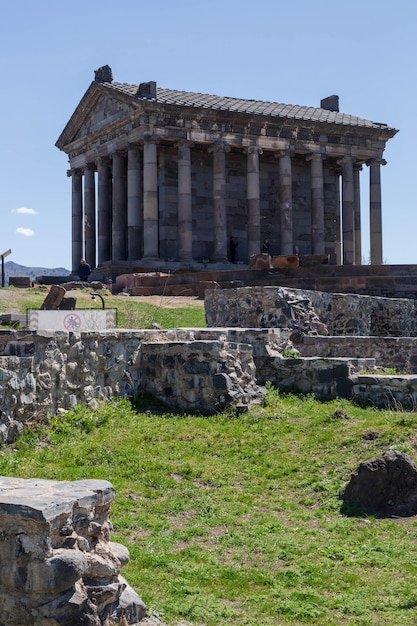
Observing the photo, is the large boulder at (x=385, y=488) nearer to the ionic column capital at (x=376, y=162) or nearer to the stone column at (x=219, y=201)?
the stone column at (x=219, y=201)

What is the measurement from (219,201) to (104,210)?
24.5 ft

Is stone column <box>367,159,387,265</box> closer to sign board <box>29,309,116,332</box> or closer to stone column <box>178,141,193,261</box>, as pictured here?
stone column <box>178,141,193,261</box>

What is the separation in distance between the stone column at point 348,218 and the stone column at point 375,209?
3.60ft

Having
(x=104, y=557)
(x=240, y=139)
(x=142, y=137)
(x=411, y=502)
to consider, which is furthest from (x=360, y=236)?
(x=104, y=557)

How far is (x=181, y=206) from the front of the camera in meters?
40.6

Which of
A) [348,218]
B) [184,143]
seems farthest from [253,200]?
[348,218]

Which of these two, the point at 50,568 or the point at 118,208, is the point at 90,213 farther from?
the point at 50,568

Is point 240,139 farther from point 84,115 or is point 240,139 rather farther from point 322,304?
point 322,304

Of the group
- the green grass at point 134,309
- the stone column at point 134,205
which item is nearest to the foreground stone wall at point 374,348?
the green grass at point 134,309

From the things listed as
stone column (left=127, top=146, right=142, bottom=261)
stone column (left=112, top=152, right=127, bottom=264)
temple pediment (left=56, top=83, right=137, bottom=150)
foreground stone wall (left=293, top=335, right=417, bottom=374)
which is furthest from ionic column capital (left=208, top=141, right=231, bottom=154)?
foreground stone wall (left=293, top=335, right=417, bottom=374)

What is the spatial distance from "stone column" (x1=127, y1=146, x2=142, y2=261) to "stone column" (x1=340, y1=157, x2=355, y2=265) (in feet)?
39.2

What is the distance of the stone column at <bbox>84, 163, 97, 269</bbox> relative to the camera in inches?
1820

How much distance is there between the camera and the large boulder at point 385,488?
8211mm

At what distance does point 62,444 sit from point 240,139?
34029mm
